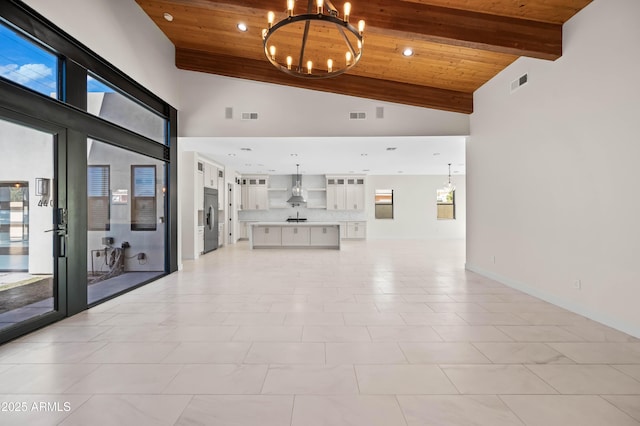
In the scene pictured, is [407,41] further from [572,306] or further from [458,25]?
[572,306]

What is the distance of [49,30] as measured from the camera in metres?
3.12

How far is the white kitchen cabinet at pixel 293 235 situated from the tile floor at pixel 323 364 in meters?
5.39

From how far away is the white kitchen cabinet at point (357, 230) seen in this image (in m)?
12.4

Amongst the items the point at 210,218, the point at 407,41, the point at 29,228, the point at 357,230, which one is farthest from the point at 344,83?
the point at 357,230

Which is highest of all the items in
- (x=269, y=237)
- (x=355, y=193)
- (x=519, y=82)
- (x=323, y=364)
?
(x=519, y=82)

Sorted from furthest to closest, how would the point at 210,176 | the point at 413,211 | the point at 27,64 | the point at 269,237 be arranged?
the point at 413,211
the point at 269,237
the point at 210,176
the point at 27,64

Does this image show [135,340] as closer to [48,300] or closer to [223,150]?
[48,300]

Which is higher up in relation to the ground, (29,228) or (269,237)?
(29,228)

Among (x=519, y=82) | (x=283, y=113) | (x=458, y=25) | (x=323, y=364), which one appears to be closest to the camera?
(x=323, y=364)

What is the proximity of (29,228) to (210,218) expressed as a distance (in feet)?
19.0

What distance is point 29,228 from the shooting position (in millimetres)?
3004

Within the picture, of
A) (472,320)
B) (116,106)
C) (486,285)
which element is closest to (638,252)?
(472,320)

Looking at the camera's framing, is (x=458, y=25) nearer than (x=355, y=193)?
Yes

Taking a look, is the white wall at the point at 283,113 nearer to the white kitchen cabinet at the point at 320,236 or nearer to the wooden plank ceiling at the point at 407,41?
the wooden plank ceiling at the point at 407,41
